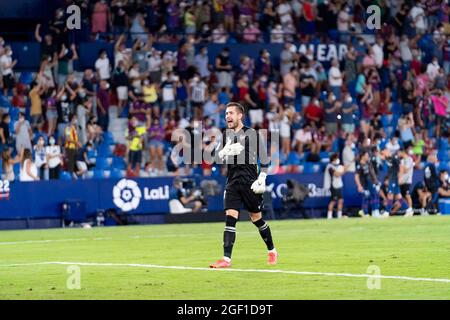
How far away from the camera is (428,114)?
1688 inches

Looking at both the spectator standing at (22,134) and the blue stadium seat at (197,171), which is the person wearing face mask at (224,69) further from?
the spectator standing at (22,134)

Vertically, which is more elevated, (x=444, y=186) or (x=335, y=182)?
(x=335, y=182)

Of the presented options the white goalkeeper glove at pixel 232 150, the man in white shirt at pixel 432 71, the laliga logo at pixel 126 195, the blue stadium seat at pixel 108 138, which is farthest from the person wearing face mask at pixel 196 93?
the white goalkeeper glove at pixel 232 150

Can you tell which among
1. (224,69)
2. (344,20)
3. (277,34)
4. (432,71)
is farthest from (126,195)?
(432,71)

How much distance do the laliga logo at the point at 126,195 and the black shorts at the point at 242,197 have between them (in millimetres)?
16750

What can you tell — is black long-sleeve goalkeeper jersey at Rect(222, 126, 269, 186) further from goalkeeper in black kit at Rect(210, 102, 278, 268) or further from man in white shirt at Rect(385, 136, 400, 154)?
man in white shirt at Rect(385, 136, 400, 154)

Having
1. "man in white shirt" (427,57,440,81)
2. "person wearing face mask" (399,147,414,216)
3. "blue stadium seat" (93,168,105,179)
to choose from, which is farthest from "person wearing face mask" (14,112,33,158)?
"man in white shirt" (427,57,440,81)

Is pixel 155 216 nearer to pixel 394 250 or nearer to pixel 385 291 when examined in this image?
pixel 394 250

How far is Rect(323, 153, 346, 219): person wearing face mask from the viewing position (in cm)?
3656

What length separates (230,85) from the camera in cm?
4056

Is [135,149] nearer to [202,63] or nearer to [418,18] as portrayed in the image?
[202,63]

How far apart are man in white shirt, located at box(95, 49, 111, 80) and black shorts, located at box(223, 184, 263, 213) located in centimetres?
2093

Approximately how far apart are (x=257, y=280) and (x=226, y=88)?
24405 millimetres

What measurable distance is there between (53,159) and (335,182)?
817 centimetres
